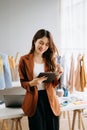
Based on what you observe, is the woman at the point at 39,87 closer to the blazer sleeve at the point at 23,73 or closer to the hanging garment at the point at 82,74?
the blazer sleeve at the point at 23,73

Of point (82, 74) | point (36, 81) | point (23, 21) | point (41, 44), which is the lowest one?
point (82, 74)

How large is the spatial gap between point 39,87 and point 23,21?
3131mm

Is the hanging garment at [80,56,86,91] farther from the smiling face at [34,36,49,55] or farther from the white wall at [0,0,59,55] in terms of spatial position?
the white wall at [0,0,59,55]

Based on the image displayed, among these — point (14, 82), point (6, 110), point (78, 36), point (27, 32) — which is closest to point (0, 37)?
A: point (27, 32)

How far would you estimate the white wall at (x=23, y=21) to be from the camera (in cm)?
538

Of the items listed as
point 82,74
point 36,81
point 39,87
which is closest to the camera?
point 36,81

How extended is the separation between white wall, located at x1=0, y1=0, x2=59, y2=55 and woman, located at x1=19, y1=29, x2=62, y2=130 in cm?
280

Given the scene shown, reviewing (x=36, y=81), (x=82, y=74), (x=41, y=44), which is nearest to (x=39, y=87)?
(x=36, y=81)

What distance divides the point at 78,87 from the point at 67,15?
1.92 metres

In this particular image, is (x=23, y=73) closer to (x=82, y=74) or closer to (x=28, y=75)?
(x=28, y=75)

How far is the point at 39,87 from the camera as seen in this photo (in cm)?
268

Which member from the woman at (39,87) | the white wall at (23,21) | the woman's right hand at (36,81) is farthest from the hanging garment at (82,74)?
the white wall at (23,21)

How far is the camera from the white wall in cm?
538

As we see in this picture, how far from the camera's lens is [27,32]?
562 cm
